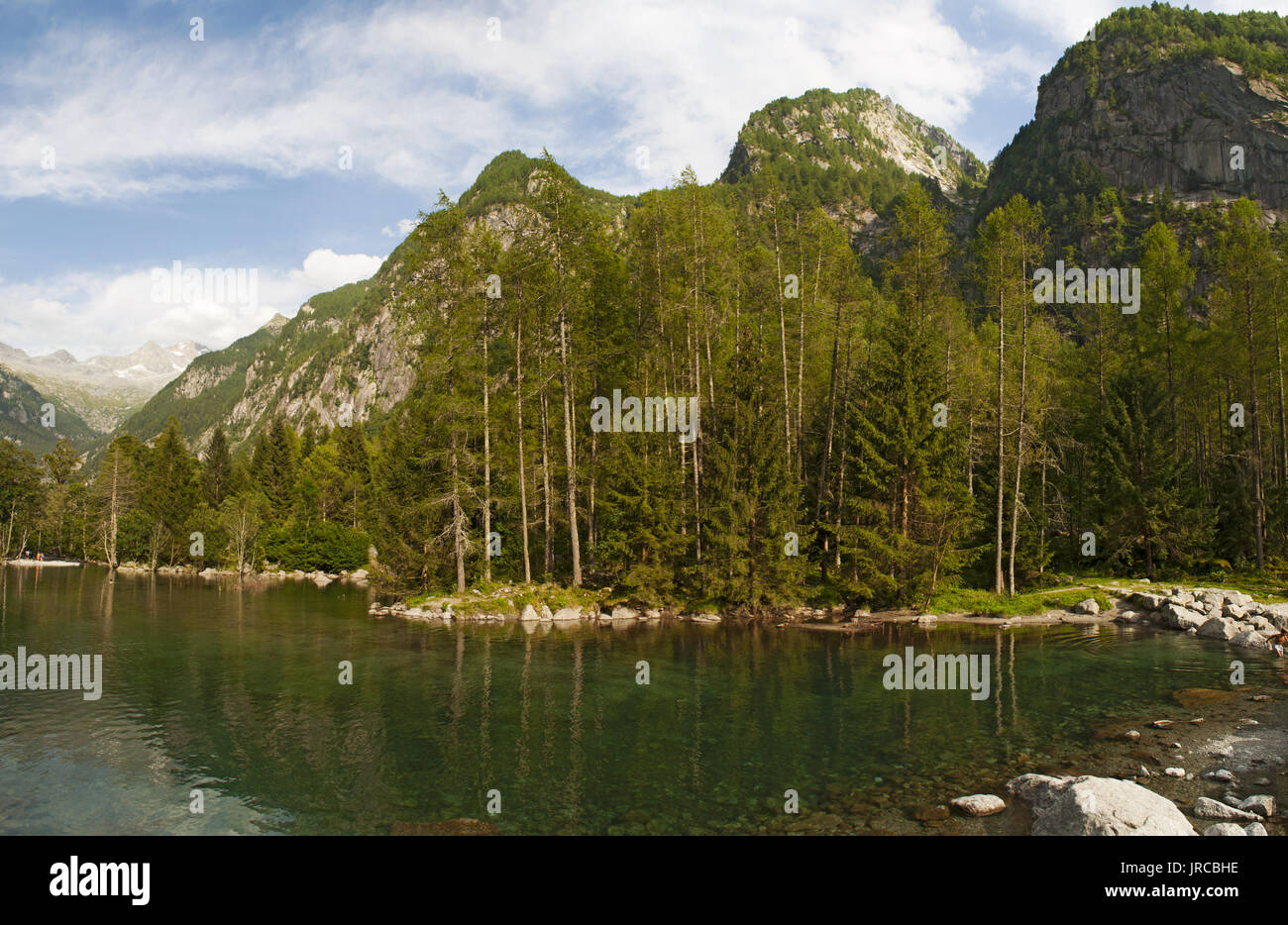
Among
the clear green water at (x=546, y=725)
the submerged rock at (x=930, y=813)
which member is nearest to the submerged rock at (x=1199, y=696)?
the clear green water at (x=546, y=725)

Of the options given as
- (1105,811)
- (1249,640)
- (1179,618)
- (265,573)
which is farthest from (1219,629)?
(265,573)

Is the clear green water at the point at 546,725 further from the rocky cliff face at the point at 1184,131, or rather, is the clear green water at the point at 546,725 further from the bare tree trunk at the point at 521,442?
the rocky cliff face at the point at 1184,131

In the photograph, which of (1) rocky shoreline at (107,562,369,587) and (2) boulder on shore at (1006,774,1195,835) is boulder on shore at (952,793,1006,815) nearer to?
(2) boulder on shore at (1006,774,1195,835)

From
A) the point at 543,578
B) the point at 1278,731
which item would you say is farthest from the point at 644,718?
the point at 543,578

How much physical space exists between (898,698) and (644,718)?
7.43m

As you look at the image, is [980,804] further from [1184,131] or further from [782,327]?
[1184,131]

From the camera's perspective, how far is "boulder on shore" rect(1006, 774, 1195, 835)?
10062mm

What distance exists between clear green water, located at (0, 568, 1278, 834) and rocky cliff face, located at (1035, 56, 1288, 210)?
14172 cm

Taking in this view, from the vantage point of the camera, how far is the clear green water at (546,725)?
12.5 m

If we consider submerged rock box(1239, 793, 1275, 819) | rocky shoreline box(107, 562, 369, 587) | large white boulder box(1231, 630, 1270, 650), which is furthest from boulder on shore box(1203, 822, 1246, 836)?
rocky shoreline box(107, 562, 369, 587)

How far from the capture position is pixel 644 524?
36.5 m

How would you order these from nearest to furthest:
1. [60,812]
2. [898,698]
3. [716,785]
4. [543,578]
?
[60,812] < [716,785] < [898,698] < [543,578]

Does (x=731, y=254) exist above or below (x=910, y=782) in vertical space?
above

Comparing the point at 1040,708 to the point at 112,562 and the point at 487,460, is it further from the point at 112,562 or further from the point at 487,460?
the point at 112,562
